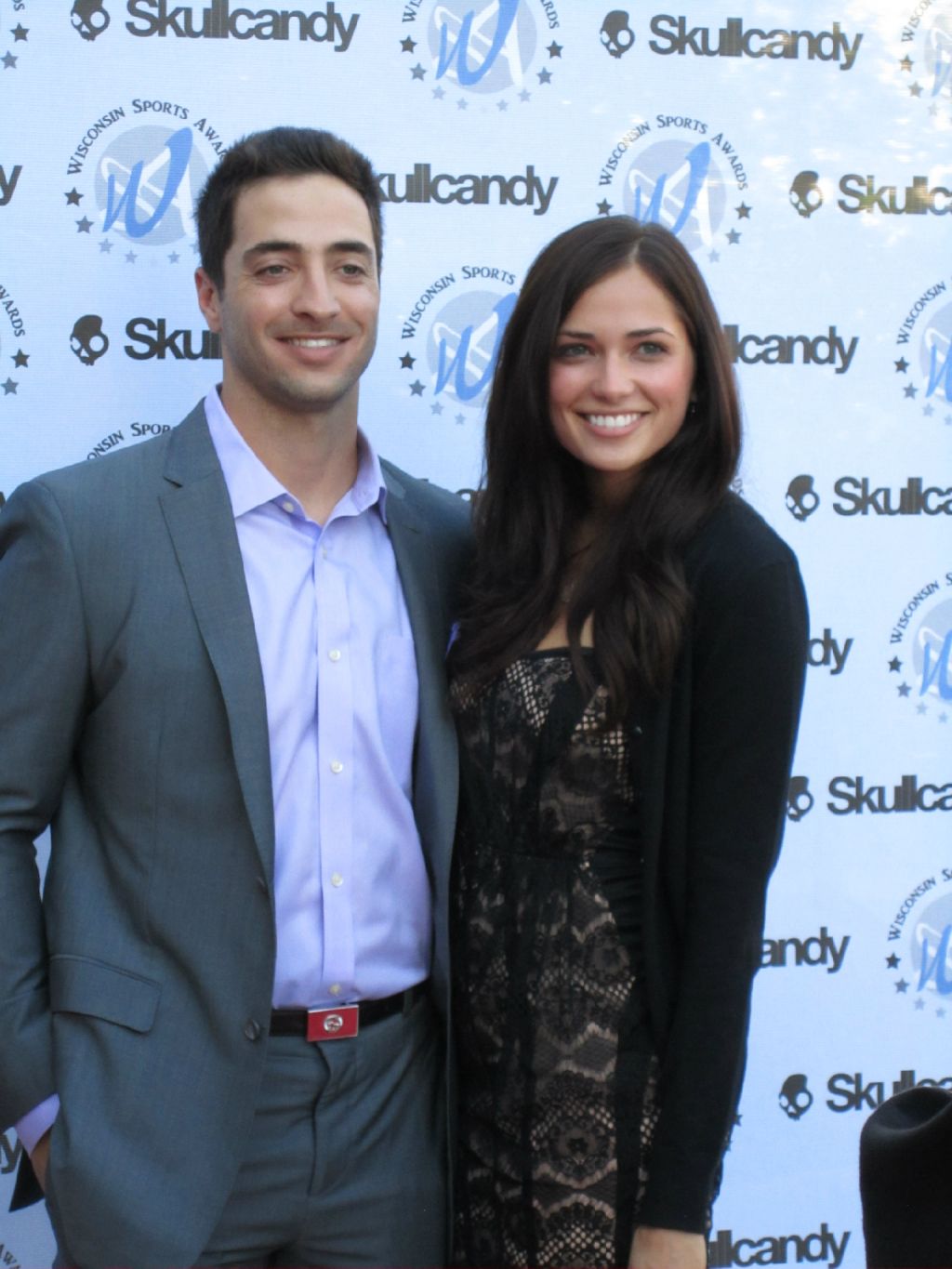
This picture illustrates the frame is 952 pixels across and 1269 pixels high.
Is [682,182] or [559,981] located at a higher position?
[682,182]

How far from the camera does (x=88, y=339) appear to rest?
271 cm

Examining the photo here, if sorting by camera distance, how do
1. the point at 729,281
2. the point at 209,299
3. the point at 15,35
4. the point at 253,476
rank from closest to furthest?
the point at 253,476 → the point at 209,299 → the point at 15,35 → the point at 729,281

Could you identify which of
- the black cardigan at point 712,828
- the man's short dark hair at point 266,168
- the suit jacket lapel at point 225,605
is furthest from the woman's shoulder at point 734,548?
the man's short dark hair at point 266,168

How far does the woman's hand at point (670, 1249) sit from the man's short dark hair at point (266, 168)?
1621 millimetres

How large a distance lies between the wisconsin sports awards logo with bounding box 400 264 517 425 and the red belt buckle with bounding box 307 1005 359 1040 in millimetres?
1263

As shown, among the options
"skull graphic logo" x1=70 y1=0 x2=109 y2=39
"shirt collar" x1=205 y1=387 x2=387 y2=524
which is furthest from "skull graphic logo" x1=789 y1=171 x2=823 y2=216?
"skull graphic logo" x1=70 y1=0 x2=109 y2=39

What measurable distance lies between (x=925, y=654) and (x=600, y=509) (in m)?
1.13

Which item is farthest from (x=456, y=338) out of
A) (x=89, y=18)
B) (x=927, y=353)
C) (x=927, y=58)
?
(x=927, y=58)

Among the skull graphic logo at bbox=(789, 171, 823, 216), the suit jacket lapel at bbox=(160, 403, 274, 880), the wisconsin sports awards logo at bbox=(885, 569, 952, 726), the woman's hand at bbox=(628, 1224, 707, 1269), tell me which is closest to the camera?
the woman's hand at bbox=(628, 1224, 707, 1269)

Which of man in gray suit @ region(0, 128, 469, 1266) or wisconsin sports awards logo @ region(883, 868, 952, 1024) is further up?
man in gray suit @ region(0, 128, 469, 1266)

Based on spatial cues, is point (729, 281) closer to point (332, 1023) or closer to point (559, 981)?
point (559, 981)

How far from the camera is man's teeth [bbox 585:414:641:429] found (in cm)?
210

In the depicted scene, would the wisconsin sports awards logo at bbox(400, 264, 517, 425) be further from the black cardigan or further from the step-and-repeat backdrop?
the black cardigan

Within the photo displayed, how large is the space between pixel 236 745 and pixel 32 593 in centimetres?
38
